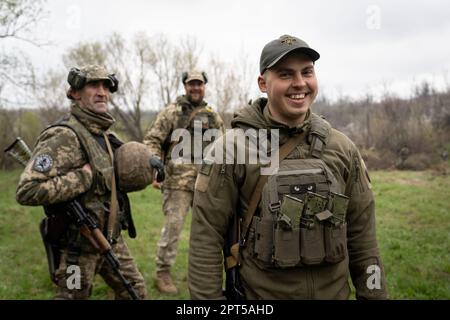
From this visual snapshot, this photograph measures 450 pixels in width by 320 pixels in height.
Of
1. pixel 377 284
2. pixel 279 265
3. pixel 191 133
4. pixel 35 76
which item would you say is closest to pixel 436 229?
pixel 191 133

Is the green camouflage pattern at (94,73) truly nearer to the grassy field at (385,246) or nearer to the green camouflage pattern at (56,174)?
the green camouflage pattern at (56,174)

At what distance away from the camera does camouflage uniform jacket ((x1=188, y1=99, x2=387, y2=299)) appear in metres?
2.08

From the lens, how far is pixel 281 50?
6.79ft

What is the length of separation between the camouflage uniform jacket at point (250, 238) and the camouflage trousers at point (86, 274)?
1.44m

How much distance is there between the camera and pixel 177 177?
5191 millimetres

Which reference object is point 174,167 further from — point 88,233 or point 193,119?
point 88,233

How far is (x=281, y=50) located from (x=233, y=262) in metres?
1.13

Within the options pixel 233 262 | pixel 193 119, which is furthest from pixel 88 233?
pixel 193 119

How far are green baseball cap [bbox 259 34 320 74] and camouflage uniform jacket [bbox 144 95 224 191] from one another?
10.2 feet

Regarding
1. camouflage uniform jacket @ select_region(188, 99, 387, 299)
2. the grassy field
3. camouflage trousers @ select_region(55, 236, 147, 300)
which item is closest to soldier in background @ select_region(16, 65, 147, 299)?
camouflage trousers @ select_region(55, 236, 147, 300)

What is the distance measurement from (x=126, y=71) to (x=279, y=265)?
2598 centimetres

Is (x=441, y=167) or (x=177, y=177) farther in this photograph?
(x=441, y=167)

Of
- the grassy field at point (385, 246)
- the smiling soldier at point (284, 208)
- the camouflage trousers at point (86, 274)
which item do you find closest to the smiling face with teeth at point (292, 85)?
the smiling soldier at point (284, 208)

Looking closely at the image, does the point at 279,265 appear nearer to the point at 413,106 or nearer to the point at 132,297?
the point at 132,297
